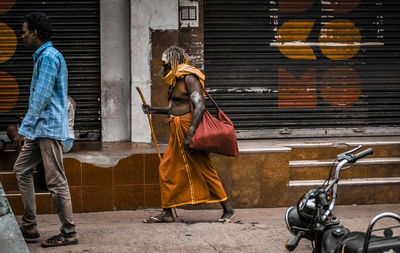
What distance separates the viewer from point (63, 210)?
5434 mm

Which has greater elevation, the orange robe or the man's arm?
the man's arm

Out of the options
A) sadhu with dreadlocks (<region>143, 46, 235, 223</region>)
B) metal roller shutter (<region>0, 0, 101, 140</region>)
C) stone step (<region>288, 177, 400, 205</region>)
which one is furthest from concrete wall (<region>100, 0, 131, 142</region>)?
stone step (<region>288, 177, 400, 205</region>)

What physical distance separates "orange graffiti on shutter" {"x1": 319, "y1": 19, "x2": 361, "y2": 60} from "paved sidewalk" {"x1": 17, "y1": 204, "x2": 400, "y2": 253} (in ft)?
8.55

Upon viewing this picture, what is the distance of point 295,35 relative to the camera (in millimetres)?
8805

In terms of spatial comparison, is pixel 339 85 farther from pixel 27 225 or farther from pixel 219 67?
pixel 27 225

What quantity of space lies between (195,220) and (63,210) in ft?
5.72

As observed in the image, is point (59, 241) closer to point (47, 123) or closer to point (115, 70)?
point (47, 123)

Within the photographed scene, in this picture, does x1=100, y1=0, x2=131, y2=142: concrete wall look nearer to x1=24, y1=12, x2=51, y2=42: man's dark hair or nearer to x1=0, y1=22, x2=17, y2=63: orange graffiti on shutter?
x1=0, y1=22, x2=17, y2=63: orange graffiti on shutter

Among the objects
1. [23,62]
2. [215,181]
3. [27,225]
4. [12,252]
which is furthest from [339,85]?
[12,252]

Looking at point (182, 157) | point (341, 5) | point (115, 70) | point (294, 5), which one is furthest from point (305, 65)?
point (182, 157)

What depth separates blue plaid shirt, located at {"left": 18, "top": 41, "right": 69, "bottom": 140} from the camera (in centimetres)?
530

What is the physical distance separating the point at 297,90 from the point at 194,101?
312 centimetres

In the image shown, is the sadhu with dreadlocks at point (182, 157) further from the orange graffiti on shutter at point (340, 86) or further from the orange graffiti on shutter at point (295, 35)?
the orange graffiti on shutter at point (340, 86)

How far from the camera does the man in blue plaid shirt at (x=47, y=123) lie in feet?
17.5
